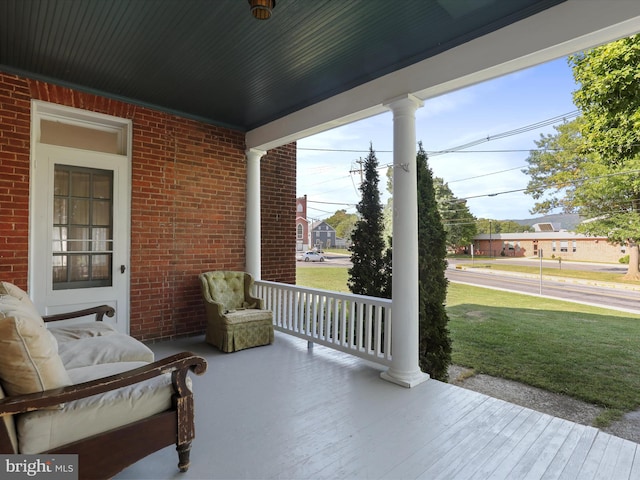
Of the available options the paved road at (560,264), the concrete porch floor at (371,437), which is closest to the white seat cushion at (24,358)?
the concrete porch floor at (371,437)

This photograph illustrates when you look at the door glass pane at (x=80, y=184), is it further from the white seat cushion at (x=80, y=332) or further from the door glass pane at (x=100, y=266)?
the white seat cushion at (x=80, y=332)

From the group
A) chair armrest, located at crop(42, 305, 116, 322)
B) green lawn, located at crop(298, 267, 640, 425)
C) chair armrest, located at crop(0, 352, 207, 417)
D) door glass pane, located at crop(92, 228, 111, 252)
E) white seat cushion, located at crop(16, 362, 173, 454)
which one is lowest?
green lawn, located at crop(298, 267, 640, 425)

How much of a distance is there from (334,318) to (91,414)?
102 inches

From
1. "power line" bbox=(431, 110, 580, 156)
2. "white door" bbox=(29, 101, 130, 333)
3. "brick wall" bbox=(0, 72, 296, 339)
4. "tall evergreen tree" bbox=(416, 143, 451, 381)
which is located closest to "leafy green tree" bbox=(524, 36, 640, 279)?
"power line" bbox=(431, 110, 580, 156)

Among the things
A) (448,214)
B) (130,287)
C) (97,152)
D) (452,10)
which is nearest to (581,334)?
(448,214)

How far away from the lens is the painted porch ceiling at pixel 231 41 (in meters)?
2.29

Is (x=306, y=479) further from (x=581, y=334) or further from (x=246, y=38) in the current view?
(x=581, y=334)

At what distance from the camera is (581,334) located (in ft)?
18.7

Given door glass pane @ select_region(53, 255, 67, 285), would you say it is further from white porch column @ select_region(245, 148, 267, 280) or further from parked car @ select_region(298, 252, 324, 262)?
parked car @ select_region(298, 252, 324, 262)

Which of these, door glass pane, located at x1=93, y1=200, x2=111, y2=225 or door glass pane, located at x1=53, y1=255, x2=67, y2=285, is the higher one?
door glass pane, located at x1=93, y1=200, x2=111, y2=225

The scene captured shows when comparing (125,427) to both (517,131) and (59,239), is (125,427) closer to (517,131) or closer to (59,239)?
(59,239)

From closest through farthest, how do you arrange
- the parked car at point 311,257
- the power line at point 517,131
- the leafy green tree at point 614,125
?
the leafy green tree at point 614,125 < the power line at point 517,131 < the parked car at point 311,257

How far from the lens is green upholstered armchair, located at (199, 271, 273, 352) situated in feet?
12.7

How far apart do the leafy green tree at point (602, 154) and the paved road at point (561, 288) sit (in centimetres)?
74
